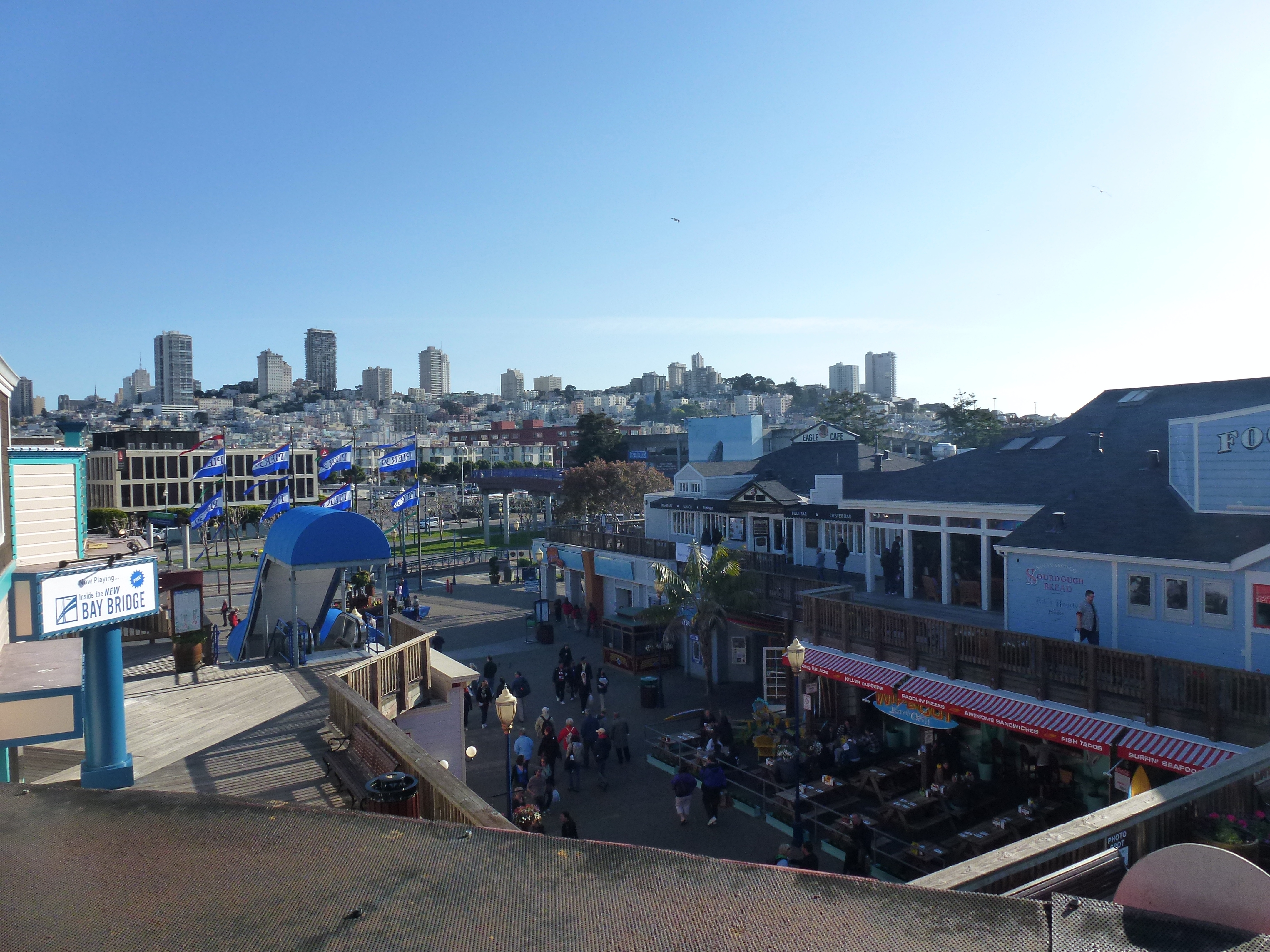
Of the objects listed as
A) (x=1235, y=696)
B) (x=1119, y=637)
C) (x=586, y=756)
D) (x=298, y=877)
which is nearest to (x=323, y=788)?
(x=298, y=877)

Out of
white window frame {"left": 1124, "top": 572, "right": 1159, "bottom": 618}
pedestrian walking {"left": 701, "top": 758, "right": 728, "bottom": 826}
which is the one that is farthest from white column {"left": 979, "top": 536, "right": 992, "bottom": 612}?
pedestrian walking {"left": 701, "top": 758, "right": 728, "bottom": 826}

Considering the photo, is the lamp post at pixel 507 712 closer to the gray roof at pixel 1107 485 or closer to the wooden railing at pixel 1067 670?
the wooden railing at pixel 1067 670

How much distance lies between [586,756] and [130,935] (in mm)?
16567

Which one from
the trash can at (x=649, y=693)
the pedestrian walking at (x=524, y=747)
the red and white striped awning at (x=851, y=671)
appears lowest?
the trash can at (x=649, y=693)

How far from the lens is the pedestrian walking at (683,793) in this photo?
1537cm

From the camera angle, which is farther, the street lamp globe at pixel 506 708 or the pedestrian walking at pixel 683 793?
the pedestrian walking at pixel 683 793

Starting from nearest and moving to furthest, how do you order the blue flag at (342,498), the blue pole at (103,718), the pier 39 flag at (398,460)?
the blue pole at (103,718), the blue flag at (342,498), the pier 39 flag at (398,460)

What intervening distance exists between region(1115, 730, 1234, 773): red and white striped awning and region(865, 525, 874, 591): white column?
31.1ft

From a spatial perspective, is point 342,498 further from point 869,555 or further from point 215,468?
point 869,555

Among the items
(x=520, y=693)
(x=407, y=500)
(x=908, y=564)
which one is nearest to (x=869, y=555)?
(x=908, y=564)

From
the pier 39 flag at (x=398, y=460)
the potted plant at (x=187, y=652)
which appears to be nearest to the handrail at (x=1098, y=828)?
the potted plant at (x=187, y=652)

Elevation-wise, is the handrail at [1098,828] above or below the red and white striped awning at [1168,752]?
above

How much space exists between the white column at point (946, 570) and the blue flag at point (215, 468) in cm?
2332

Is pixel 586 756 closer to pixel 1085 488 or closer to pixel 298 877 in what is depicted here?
pixel 1085 488
